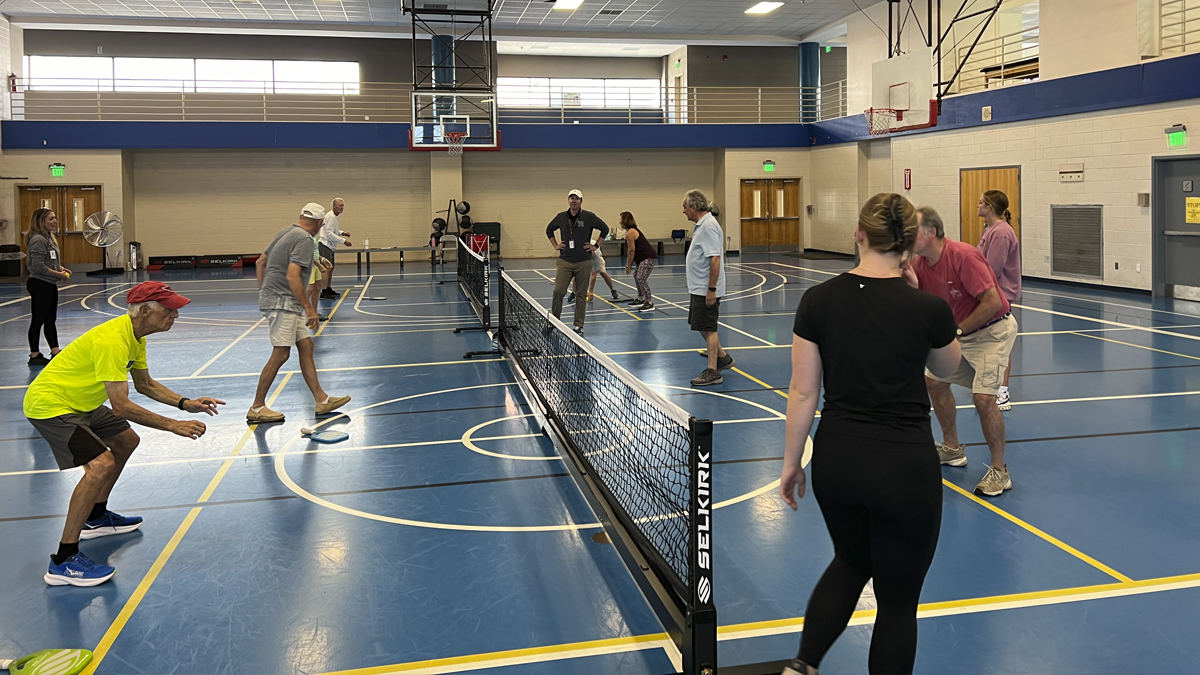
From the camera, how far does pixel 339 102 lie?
1220 inches

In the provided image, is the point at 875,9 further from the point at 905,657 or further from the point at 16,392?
the point at 905,657

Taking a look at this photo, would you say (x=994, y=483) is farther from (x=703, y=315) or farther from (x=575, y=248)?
(x=575, y=248)

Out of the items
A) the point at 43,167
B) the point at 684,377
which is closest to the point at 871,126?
the point at 684,377

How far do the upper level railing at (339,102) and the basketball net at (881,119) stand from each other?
26.0 ft

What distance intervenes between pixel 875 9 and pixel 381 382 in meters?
21.6

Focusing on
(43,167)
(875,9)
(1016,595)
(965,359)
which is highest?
(875,9)

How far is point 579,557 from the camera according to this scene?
5.25 meters

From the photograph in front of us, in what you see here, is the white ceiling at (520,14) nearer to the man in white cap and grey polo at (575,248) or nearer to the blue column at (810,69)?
the blue column at (810,69)

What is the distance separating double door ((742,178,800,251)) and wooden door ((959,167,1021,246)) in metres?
9.05

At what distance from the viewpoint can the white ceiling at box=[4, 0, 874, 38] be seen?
85.0 feet

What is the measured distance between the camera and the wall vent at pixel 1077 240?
19125 millimetres

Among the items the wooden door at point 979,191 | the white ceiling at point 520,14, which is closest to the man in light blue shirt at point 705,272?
the wooden door at point 979,191

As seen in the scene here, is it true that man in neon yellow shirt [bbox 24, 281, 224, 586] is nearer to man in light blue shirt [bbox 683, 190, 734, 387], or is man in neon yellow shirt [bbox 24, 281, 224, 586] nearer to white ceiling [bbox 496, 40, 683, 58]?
man in light blue shirt [bbox 683, 190, 734, 387]

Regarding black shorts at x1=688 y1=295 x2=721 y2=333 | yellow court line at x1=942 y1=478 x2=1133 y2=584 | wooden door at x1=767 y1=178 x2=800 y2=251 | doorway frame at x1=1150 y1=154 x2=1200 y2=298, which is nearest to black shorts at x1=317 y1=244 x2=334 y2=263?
black shorts at x1=688 y1=295 x2=721 y2=333
